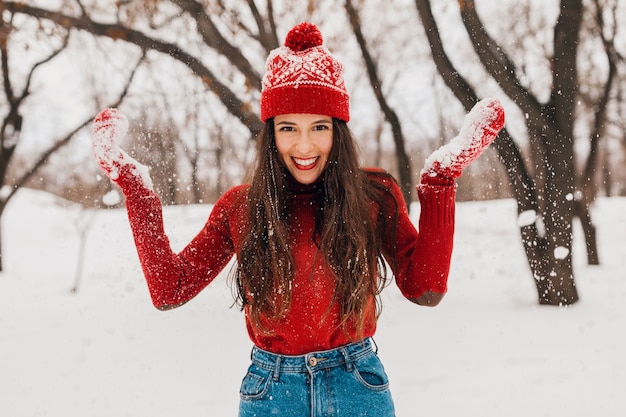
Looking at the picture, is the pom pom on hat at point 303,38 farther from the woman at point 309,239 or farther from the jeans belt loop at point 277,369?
the jeans belt loop at point 277,369

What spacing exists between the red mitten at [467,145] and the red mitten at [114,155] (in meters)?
0.74

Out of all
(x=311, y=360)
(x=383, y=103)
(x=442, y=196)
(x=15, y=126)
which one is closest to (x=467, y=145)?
(x=442, y=196)

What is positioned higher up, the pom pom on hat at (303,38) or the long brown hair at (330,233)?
the pom pom on hat at (303,38)

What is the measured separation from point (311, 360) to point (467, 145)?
650mm

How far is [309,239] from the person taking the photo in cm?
154

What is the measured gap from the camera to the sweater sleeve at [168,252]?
1466mm

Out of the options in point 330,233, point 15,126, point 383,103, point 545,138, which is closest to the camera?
point 330,233

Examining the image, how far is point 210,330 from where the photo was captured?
5379 mm

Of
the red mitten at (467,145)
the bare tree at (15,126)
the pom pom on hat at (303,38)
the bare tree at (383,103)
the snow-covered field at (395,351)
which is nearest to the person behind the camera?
the red mitten at (467,145)

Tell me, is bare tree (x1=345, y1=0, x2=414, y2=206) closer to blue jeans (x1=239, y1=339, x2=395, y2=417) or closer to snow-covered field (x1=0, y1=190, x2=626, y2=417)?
snow-covered field (x1=0, y1=190, x2=626, y2=417)

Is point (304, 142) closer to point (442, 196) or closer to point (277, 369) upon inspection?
point (442, 196)

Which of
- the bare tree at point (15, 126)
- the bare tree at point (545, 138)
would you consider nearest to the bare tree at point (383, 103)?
the bare tree at point (545, 138)

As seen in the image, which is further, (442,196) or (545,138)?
(545,138)

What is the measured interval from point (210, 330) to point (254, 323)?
4057mm
